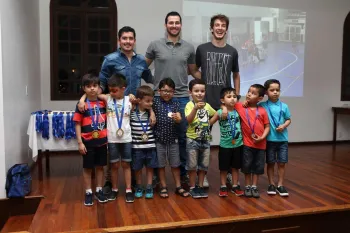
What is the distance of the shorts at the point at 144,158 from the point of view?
2.79 meters

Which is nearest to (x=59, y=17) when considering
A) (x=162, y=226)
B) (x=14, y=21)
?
(x=14, y=21)

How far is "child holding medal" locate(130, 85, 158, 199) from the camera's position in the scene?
9.00 feet

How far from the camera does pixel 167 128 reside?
2.80m

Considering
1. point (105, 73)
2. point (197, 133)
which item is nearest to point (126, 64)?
point (105, 73)

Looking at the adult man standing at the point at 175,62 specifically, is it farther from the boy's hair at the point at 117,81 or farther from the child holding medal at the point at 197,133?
the boy's hair at the point at 117,81

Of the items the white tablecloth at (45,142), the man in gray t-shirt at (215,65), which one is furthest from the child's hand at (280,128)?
the white tablecloth at (45,142)

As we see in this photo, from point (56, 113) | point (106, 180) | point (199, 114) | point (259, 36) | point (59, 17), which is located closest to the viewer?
point (199, 114)

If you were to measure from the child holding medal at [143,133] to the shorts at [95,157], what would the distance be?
254 millimetres

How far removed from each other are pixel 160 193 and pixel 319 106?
427 cm

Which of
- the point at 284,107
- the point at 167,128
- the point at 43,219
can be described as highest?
the point at 284,107

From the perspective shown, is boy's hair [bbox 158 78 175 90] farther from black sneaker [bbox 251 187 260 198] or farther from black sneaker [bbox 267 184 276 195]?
black sneaker [bbox 267 184 276 195]

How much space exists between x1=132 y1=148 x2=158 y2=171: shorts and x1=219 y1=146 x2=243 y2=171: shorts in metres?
0.59

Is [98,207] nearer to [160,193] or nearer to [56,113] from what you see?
[160,193]

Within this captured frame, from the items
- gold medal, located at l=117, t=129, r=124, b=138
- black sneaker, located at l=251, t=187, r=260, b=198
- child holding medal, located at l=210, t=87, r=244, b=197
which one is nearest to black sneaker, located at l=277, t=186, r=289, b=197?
black sneaker, located at l=251, t=187, r=260, b=198
